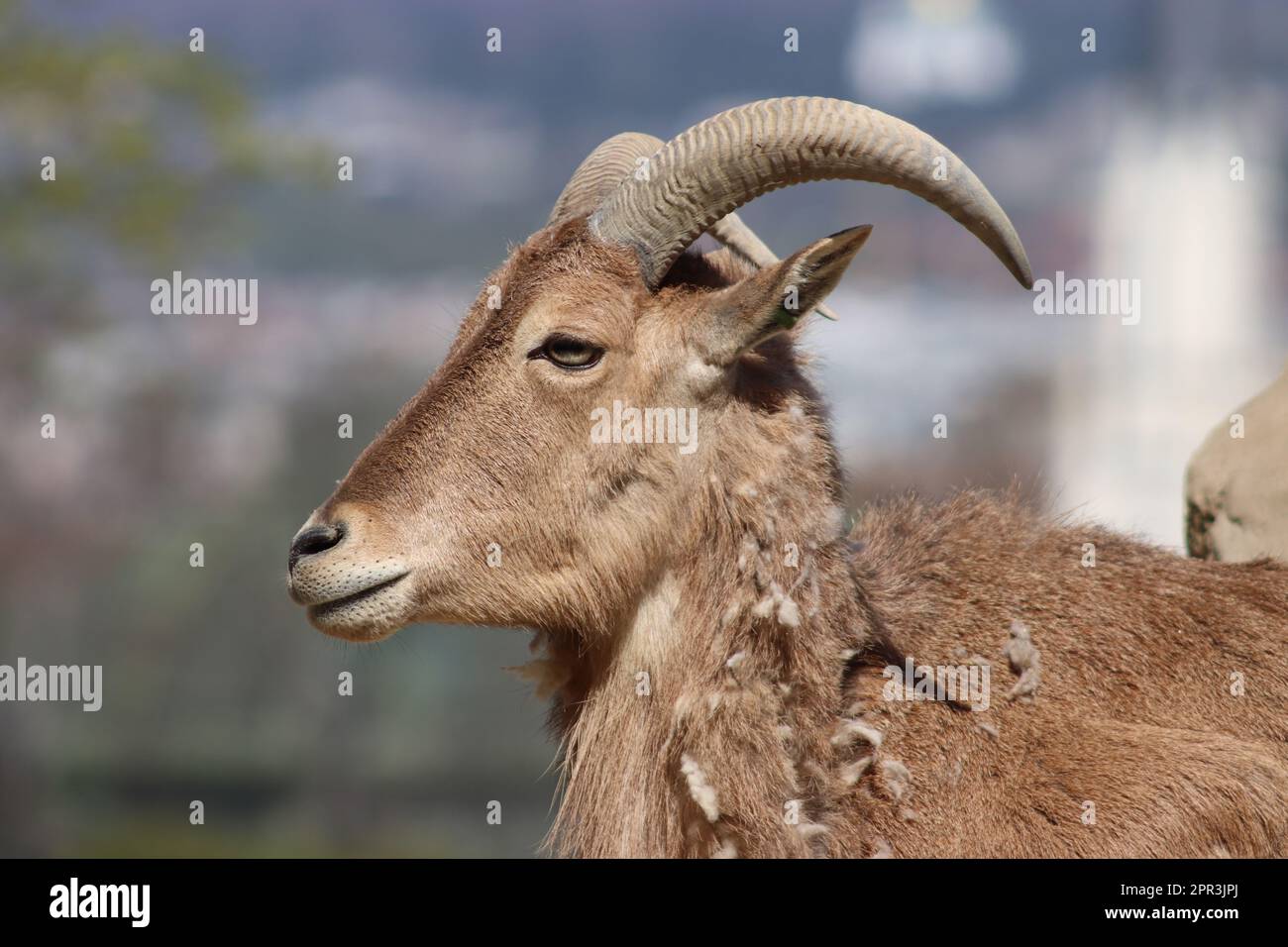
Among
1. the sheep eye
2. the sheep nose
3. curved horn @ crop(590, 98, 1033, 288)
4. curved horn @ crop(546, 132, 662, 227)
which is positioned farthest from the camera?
curved horn @ crop(546, 132, 662, 227)

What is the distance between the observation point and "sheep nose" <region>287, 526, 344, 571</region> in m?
5.30

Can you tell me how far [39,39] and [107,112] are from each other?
1.34m

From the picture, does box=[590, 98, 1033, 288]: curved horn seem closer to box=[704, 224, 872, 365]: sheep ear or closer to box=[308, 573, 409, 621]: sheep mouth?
box=[704, 224, 872, 365]: sheep ear

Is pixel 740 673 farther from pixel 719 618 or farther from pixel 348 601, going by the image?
pixel 348 601

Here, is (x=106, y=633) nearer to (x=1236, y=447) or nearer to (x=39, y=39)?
(x=39, y=39)

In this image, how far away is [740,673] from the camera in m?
5.39

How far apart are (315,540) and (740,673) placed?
1738 millimetres

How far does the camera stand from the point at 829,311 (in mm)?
6535

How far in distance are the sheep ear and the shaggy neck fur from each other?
0.99ft

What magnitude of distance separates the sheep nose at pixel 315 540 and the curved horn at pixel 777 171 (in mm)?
1655

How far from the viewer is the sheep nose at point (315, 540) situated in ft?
17.4

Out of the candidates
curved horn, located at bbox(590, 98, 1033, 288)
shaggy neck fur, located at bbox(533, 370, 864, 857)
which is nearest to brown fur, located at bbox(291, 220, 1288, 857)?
shaggy neck fur, located at bbox(533, 370, 864, 857)

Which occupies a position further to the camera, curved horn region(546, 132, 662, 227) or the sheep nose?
curved horn region(546, 132, 662, 227)

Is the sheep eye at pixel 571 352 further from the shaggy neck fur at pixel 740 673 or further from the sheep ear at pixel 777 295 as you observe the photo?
the shaggy neck fur at pixel 740 673
